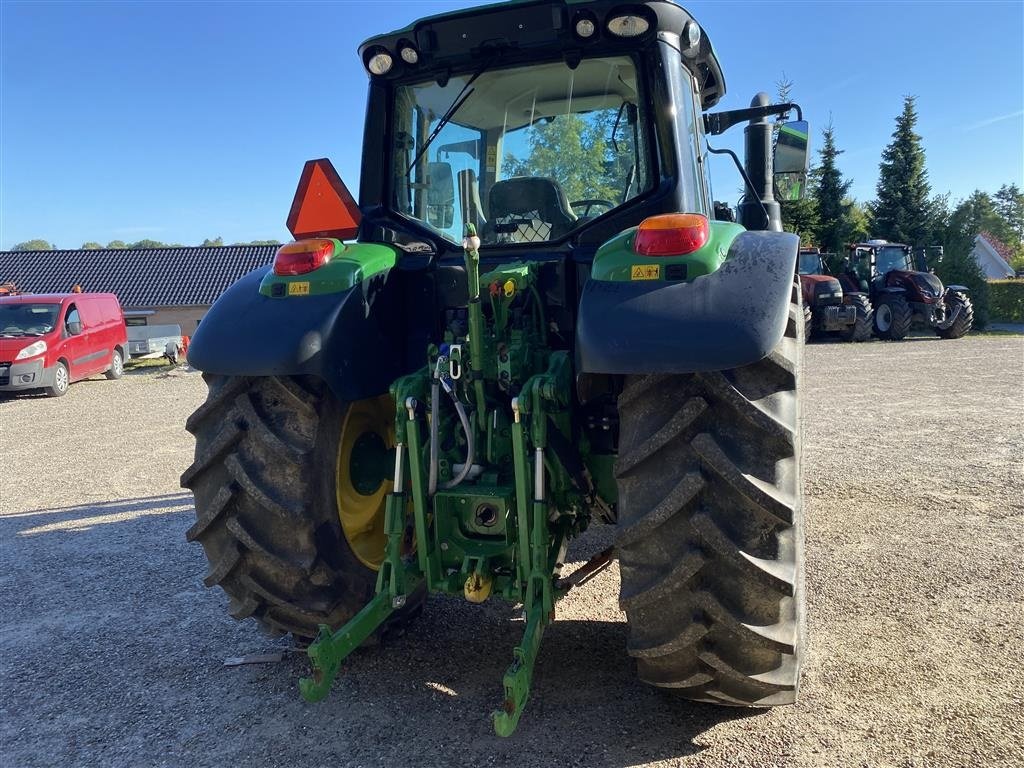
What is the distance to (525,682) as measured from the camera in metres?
2.30

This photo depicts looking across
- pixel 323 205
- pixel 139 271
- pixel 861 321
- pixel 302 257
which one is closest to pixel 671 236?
pixel 302 257

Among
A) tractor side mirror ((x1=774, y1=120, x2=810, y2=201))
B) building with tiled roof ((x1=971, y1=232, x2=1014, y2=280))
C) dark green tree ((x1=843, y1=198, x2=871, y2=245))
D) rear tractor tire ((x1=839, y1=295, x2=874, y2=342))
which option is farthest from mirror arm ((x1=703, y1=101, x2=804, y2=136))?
building with tiled roof ((x1=971, y1=232, x2=1014, y2=280))

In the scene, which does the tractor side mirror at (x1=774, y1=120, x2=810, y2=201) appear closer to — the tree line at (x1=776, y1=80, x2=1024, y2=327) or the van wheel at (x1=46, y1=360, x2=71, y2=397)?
the van wheel at (x1=46, y1=360, x2=71, y2=397)

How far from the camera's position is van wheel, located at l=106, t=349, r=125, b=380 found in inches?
621

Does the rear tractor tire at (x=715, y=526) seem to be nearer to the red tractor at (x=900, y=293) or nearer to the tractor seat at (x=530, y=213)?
the tractor seat at (x=530, y=213)

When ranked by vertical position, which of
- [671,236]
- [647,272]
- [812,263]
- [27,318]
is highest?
[812,263]

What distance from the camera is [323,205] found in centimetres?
345

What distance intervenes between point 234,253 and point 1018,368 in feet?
111

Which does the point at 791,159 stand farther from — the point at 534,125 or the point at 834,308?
the point at 834,308

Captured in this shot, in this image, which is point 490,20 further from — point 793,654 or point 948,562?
point 948,562

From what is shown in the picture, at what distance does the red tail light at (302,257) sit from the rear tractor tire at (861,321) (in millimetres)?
17790

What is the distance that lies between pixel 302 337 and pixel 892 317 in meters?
19.2

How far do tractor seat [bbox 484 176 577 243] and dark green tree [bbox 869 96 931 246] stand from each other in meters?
30.6

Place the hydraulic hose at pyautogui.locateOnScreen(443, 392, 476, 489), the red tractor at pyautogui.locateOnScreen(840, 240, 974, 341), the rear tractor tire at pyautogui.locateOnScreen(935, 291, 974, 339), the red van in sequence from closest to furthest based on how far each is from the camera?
1. the hydraulic hose at pyautogui.locateOnScreen(443, 392, 476, 489)
2. the red van
3. the red tractor at pyautogui.locateOnScreen(840, 240, 974, 341)
4. the rear tractor tire at pyautogui.locateOnScreen(935, 291, 974, 339)
